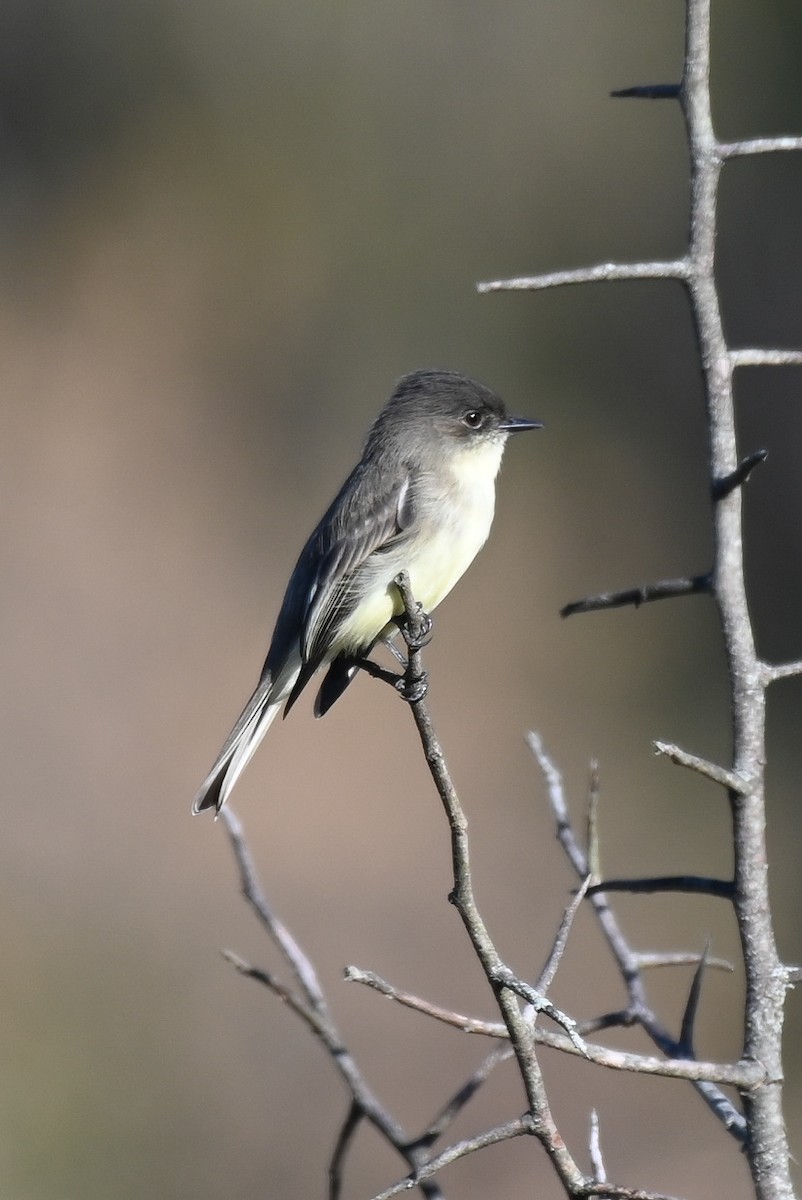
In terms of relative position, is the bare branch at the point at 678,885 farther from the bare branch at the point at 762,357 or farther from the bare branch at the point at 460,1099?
the bare branch at the point at 762,357

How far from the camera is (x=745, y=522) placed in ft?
35.8

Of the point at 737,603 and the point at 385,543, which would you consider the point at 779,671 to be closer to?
the point at 737,603

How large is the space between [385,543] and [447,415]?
1.79 feet

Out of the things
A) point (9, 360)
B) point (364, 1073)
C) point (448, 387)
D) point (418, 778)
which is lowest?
point (364, 1073)

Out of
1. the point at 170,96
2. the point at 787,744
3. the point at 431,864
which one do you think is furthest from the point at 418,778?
the point at 170,96

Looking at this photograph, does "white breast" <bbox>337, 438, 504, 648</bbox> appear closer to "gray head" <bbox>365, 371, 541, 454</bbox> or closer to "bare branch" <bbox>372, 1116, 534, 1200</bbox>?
"gray head" <bbox>365, 371, 541, 454</bbox>

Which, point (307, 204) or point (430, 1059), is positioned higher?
point (307, 204)

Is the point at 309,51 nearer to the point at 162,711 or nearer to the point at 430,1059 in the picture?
the point at 162,711

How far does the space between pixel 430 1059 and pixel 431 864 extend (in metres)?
1.96

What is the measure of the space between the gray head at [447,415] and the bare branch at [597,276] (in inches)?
92.7

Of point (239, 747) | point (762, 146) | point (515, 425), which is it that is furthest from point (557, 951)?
point (515, 425)

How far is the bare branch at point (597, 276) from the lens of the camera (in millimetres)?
1662

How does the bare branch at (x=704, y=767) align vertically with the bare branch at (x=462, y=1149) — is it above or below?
above

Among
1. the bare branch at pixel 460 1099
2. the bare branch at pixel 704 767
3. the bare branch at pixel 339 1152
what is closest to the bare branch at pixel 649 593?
the bare branch at pixel 704 767
